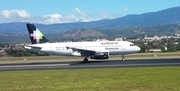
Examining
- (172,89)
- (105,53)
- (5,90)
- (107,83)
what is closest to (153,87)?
(172,89)

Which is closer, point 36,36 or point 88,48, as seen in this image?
point 88,48

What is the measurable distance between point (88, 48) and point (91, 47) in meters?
→ 0.56

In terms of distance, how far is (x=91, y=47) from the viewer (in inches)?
2243

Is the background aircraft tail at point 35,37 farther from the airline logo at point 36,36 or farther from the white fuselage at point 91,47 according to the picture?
the white fuselage at point 91,47

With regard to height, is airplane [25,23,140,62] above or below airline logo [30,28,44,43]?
below

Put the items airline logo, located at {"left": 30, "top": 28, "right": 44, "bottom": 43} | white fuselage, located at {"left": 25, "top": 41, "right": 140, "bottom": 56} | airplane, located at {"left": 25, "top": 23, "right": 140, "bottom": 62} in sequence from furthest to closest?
airline logo, located at {"left": 30, "top": 28, "right": 44, "bottom": 43}
white fuselage, located at {"left": 25, "top": 41, "right": 140, "bottom": 56}
airplane, located at {"left": 25, "top": 23, "right": 140, "bottom": 62}

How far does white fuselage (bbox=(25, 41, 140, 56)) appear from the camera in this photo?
56.5 metres

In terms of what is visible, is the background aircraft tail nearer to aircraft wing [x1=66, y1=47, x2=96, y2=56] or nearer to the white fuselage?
the white fuselage

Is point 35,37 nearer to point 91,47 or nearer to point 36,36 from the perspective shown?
point 36,36

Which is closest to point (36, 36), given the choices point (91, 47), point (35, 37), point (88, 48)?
point (35, 37)

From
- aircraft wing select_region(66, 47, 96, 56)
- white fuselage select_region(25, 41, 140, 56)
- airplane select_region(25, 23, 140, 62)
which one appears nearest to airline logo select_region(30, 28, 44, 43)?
airplane select_region(25, 23, 140, 62)

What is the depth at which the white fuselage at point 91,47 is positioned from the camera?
56.5 meters

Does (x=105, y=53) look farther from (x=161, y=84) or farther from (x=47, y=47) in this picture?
(x=161, y=84)

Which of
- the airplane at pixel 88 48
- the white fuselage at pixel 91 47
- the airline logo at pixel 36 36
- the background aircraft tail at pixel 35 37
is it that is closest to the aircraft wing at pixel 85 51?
the airplane at pixel 88 48
